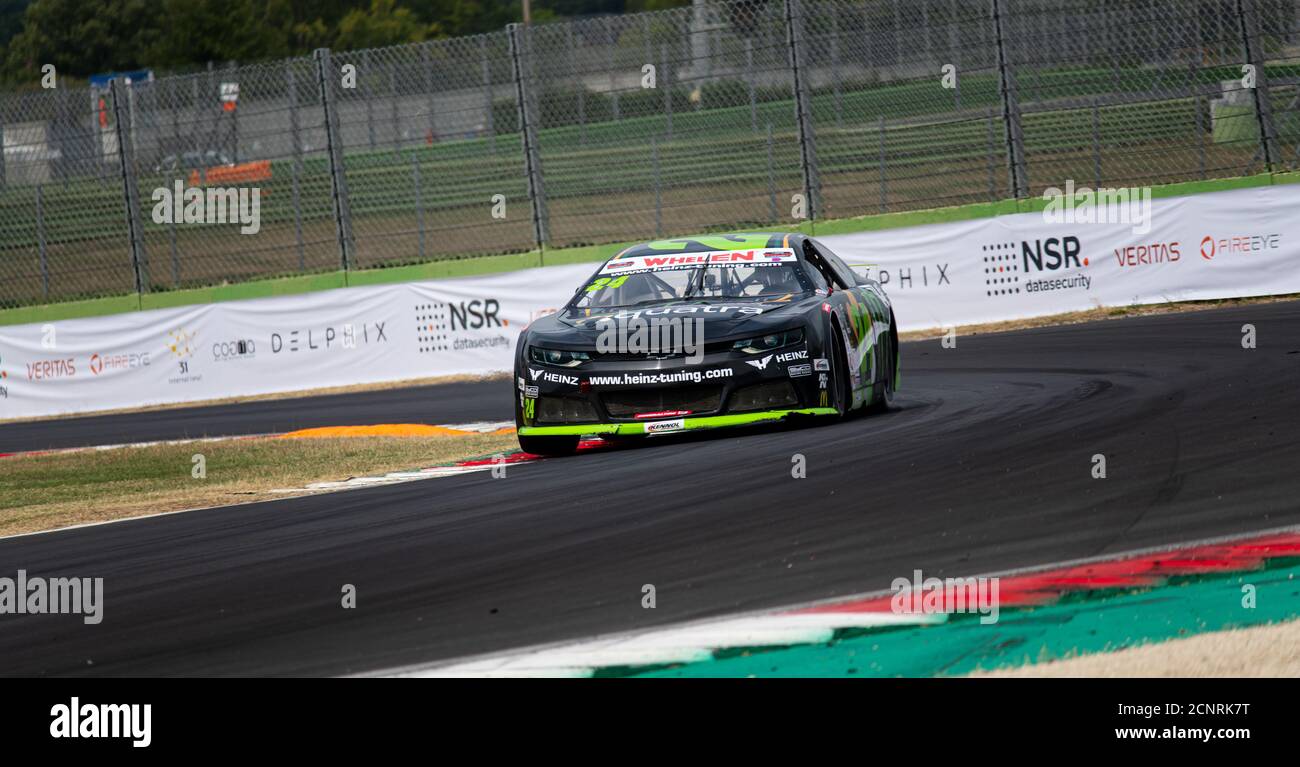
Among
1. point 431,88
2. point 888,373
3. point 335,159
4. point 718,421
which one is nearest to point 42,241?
point 335,159

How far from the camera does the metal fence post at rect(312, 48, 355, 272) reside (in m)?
21.2

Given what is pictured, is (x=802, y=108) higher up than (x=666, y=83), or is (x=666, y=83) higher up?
(x=666, y=83)

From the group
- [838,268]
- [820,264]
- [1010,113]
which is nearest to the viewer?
[820,264]

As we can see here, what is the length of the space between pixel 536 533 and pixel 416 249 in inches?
592

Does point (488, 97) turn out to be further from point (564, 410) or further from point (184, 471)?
point (564, 410)

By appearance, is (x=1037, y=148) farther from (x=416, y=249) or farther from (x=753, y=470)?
(x=753, y=470)

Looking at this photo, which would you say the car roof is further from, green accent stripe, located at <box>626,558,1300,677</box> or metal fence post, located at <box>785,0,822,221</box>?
metal fence post, located at <box>785,0,822,221</box>

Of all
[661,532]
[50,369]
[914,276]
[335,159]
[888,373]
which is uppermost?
[335,159]

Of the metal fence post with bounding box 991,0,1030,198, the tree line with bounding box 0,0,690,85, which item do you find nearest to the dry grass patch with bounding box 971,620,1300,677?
the metal fence post with bounding box 991,0,1030,198

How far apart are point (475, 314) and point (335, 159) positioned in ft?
11.1

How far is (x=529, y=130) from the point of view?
67.9 feet

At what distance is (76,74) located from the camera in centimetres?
6912
